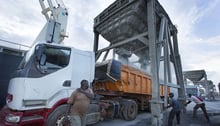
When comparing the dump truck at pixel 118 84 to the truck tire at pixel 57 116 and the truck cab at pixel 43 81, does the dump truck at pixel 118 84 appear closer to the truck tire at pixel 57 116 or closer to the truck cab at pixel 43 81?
the truck cab at pixel 43 81

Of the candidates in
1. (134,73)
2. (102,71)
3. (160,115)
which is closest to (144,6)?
(134,73)

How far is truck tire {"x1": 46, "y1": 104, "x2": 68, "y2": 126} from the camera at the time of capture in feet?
11.3

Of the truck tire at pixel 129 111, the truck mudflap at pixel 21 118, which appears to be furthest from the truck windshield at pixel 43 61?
the truck tire at pixel 129 111

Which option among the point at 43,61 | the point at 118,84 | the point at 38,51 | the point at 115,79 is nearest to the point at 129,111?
the point at 118,84

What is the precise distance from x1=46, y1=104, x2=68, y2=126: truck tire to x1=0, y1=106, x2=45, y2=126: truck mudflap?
169 mm

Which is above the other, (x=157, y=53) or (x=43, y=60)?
(x=157, y=53)

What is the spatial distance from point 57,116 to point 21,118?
749 millimetres

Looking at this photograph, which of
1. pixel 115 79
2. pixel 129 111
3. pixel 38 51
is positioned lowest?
pixel 129 111

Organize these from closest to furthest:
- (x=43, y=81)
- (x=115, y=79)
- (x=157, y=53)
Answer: (x=43, y=81) < (x=115, y=79) < (x=157, y=53)

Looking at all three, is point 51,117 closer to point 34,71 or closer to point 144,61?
point 34,71

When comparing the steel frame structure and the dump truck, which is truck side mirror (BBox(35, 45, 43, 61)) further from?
the steel frame structure

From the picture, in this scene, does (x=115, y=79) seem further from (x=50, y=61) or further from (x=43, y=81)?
(x=43, y=81)

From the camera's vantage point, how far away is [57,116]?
3.56 m

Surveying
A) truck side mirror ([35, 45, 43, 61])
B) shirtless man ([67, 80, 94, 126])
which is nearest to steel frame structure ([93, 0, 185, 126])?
shirtless man ([67, 80, 94, 126])
